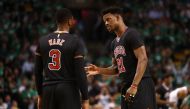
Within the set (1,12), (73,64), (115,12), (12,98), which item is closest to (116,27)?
(115,12)

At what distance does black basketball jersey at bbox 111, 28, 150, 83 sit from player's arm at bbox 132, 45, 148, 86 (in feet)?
0.21

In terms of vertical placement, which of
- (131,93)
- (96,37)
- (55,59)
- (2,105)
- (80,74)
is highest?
(96,37)

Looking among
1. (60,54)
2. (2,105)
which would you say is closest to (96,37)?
(2,105)

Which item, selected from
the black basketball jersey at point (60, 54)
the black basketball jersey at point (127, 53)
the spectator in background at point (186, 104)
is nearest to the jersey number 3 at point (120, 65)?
the black basketball jersey at point (127, 53)

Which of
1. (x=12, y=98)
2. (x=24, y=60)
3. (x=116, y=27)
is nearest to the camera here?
(x=116, y=27)

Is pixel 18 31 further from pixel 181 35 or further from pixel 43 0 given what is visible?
pixel 181 35

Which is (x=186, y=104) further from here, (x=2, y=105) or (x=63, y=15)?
(x=2, y=105)

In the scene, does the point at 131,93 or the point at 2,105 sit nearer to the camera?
the point at 131,93

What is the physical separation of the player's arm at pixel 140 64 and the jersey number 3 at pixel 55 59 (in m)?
→ 0.95

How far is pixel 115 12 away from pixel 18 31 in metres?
13.9

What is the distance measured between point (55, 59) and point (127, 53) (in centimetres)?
97

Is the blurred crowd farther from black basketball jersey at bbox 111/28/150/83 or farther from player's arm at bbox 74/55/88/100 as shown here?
player's arm at bbox 74/55/88/100

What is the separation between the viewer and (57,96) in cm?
656

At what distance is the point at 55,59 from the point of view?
21.5 feet
